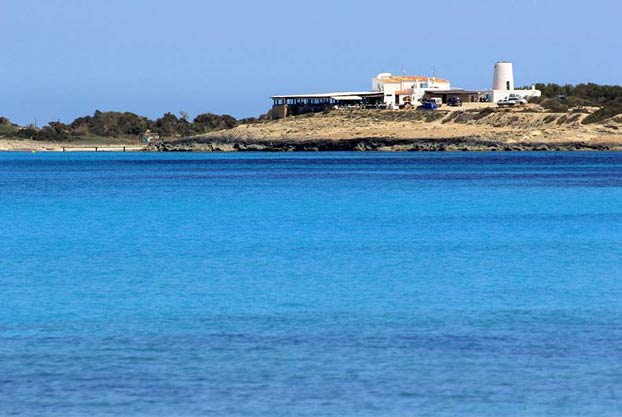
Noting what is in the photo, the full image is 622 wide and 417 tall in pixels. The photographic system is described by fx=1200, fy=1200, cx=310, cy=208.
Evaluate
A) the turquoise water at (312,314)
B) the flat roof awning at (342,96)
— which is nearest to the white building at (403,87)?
the flat roof awning at (342,96)

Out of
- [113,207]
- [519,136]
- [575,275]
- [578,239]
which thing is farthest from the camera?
[519,136]

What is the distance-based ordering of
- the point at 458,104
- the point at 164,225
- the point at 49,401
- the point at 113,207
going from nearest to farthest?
the point at 49,401, the point at 164,225, the point at 113,207, the point at 458,104

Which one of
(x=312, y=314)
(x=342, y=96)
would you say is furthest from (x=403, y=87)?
(x=312, y=314)

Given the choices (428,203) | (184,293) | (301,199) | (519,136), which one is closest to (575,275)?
(184,293)

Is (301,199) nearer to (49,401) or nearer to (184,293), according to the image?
(184,293)

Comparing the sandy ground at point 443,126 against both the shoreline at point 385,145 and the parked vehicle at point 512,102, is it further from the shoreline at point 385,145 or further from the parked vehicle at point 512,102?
the parked vehicle at point 512,102

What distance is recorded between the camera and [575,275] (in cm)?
2253

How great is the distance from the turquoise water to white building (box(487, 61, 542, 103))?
335 ft

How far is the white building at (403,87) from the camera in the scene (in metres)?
142

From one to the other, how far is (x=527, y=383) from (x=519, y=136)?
111 meters

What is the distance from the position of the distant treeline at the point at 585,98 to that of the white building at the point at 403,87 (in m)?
13.7

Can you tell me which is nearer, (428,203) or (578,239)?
(578,239)

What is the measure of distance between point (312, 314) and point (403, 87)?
130248 mm

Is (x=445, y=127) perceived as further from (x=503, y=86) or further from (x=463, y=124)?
(x=503, y=86)
